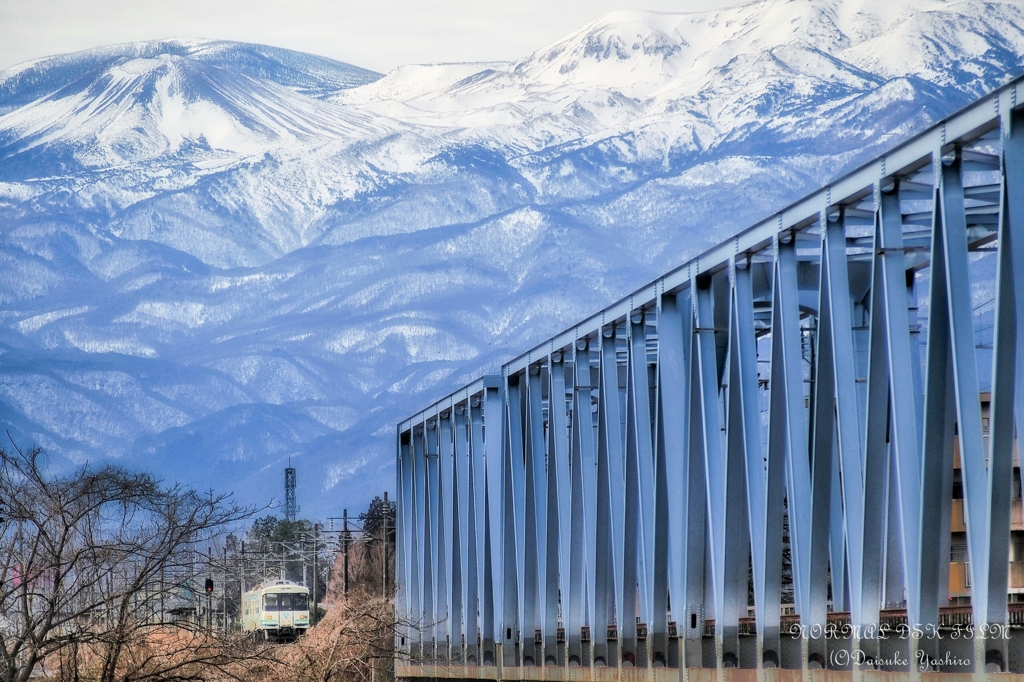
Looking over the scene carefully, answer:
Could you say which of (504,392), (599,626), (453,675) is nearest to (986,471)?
(599,626)

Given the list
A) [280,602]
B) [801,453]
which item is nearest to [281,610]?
[280,602]

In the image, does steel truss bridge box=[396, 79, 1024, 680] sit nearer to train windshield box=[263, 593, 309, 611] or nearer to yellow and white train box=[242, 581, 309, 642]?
yellow and white train box=[242, 581, 309, 642]

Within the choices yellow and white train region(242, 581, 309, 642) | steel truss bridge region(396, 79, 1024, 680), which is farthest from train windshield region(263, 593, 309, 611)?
steel truss bridge region(396, 79, 1024, 680)

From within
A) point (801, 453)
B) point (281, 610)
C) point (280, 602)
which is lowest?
point (281, 610)

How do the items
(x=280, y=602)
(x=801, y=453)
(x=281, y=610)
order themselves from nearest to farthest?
(x=801, y=453) → (x=281, y=610) → (x=280, y=602)

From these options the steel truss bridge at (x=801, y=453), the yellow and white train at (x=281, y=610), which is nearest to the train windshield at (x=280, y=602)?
the yellow and white train at (x=281, y=610)

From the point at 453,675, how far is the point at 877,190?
3535 cm

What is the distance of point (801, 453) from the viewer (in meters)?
24.8

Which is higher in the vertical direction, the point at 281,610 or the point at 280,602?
the point at 280,602

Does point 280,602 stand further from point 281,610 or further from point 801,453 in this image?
point 801,453

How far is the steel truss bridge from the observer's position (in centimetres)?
1848

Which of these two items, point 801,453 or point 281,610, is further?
point 281,610

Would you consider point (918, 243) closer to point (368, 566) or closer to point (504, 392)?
point (504, 392)

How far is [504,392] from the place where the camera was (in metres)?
47.9
